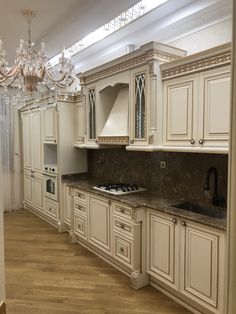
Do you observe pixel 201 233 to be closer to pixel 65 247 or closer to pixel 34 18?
pixel 65 247

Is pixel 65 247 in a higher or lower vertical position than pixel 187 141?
lower

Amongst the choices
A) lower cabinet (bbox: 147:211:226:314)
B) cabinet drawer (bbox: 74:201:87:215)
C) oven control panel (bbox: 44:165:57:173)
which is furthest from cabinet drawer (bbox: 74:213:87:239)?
lower cabinet (bbox: 147:211:226:314)

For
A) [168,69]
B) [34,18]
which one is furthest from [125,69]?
[34,18]

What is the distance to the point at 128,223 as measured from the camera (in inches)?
109

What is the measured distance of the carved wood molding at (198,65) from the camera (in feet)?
7.06

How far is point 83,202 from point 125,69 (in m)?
1.82

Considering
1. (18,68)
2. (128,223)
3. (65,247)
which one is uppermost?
(18,68)

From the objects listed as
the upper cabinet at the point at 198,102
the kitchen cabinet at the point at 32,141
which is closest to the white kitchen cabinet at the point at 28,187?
the kitchen cabinet at the point at 32,141

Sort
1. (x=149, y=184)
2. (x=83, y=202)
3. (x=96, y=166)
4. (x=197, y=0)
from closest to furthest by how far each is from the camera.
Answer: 1. (x=197, y=0)
2. (x=149, y=184)
3. (x=83, y=202)
4. (x=96, y=166)

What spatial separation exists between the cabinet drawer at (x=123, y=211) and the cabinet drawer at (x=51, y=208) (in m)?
1.85

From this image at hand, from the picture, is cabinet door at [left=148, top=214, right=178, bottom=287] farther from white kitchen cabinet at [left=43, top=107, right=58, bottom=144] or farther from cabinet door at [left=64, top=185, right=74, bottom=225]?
white kitchen cabinet at [left=43, top=107, right=58, bottom=144]

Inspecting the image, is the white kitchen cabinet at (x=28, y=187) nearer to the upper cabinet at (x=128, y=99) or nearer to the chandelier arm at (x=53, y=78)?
the upper cabinet at (x=128, y=99)

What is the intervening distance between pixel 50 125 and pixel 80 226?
1865 mm

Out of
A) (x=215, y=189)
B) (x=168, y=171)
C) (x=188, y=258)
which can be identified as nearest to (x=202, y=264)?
(x=188, y=258)
